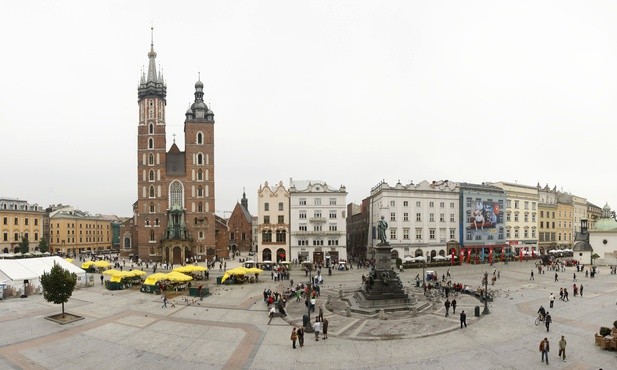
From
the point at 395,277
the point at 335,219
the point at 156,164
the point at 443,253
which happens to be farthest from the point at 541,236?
the point at 156,164

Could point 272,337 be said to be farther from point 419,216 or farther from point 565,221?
point 565,221

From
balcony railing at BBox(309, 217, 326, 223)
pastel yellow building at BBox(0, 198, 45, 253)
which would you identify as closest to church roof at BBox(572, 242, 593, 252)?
balcony railing at BBox(309, 217, 326, 223)

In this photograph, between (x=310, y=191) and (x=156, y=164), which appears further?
(x=156, y=164)

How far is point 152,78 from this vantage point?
7900cm

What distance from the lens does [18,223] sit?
281ft

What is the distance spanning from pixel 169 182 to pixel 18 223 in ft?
127

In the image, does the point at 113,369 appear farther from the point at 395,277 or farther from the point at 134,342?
the point at 395,277

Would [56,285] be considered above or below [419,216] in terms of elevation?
below

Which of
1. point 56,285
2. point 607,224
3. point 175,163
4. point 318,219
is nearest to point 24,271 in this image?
point 56,285

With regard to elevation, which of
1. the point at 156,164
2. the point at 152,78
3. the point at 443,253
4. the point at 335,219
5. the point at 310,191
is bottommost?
the point at 443,253

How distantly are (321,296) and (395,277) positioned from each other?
307 inches

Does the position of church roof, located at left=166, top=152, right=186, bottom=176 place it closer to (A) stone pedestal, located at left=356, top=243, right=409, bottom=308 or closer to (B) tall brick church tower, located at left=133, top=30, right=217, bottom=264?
(B) tall brick church tower, located at left=133, top=30, right=217, bottom=264

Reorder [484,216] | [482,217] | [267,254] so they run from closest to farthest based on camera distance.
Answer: [267,254] < [482,217] < [484,216]

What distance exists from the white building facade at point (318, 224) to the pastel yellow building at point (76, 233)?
6192 centimetres
